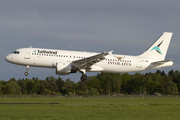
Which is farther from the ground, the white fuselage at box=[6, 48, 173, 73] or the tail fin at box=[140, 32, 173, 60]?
the tail fin at box=[140, 32, 173, 60]

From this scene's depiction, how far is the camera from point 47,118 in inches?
873

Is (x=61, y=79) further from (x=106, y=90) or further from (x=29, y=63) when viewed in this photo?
(x=29, y=63)

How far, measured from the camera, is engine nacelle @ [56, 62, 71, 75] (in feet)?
144

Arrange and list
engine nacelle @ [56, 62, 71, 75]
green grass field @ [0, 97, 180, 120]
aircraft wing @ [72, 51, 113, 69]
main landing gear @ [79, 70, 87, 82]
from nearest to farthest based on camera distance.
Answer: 1. green grass field @ [0, 97, 180, 120]
2. aircraft wing @ [72, 51, 113, 69]
3. engine nacelle @ [56, 62, 71, 75]
4. main landing gear @ [79, 70, 87, 82]

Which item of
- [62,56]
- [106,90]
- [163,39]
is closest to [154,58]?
[163,39]

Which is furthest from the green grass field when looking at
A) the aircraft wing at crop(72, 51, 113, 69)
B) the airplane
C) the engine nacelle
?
the airplane

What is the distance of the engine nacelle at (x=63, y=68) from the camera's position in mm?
43909

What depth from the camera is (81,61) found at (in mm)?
44156

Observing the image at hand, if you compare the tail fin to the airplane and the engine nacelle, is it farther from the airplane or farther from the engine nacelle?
the engine nacelle

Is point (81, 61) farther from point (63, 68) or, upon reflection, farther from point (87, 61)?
point (63, 68)

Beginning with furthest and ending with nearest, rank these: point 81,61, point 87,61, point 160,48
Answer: point 160,48
point 87,61
point 81,61

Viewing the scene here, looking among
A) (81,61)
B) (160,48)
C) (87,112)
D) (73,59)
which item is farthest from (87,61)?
(87,112)

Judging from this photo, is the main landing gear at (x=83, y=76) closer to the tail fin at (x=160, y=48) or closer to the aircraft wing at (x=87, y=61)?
the aircraft wing at (x=87, y=61)

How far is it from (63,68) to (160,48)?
60.4 feet
